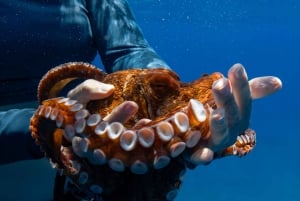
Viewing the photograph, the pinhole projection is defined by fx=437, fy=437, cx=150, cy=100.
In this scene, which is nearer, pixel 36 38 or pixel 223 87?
pixel 223 87

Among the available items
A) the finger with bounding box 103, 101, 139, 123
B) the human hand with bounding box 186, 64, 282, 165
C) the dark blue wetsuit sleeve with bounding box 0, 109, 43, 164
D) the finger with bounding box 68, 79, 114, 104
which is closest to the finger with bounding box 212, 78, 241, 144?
the human hand with bounding box 186, 64, 282, 165

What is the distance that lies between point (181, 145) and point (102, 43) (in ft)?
6.70

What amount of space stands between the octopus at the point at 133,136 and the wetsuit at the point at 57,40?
2.98ft

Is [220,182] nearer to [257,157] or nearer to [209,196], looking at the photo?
[209,196]

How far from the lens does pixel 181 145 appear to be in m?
1.79

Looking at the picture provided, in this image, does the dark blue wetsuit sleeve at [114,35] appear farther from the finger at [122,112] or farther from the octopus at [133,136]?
the finger at [122,112]

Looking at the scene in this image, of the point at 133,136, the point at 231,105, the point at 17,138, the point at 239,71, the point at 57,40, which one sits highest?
the point at 239,71

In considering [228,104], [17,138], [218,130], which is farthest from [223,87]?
[17,138]

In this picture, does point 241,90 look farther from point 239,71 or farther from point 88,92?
point 88,92

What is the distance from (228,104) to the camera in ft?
5.87

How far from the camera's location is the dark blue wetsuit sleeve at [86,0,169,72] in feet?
11.7

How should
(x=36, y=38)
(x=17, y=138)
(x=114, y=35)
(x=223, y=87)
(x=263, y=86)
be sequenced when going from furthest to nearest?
(x=114, y=35)
(x=36, y=38)
(x=17, y=138)
(x=263, y=86)
(x=223, y=87)

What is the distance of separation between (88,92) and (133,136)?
0.35 m

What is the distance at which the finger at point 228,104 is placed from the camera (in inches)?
68.7
